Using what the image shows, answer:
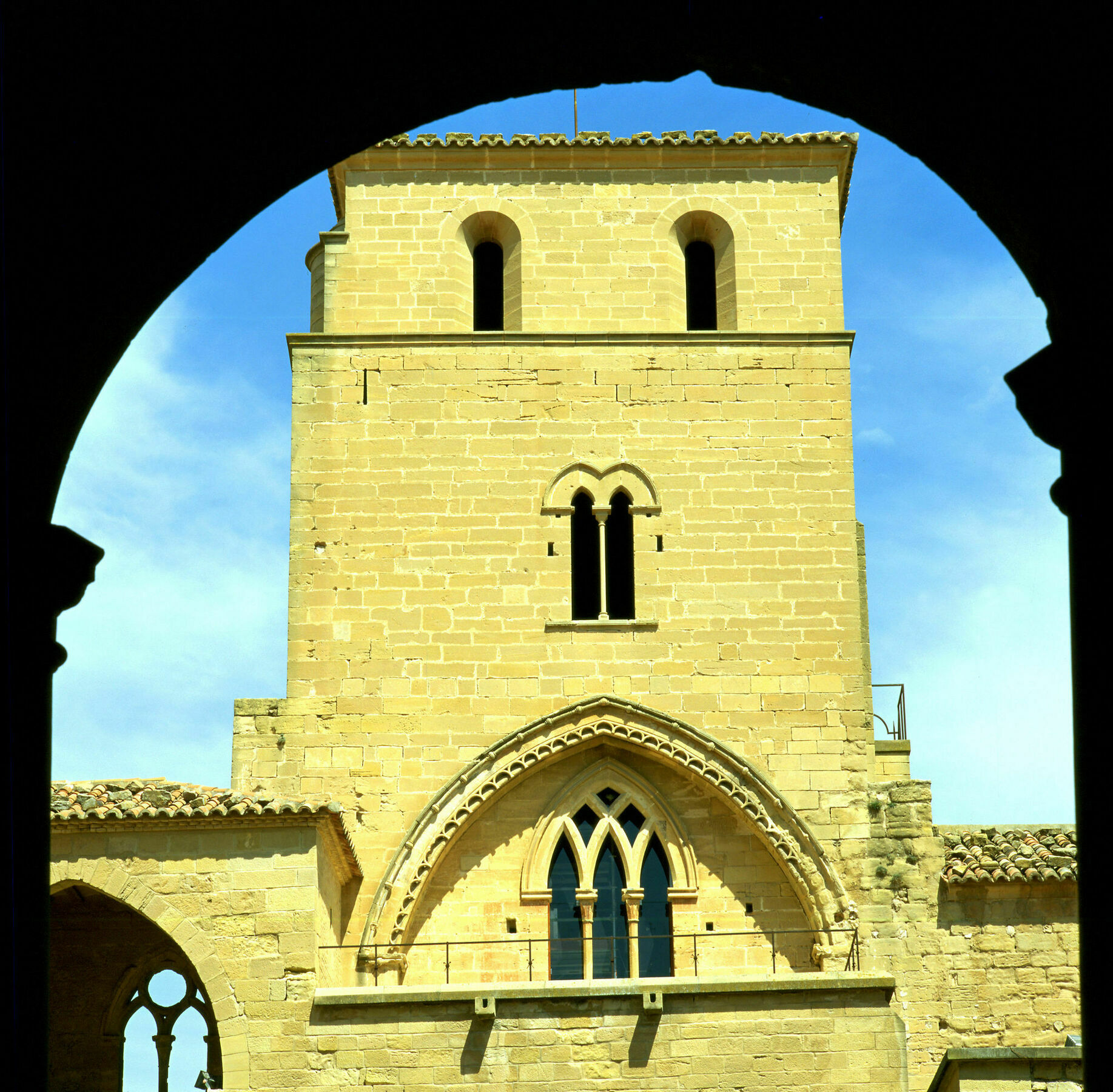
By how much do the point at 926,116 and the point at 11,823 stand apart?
356 centimetres

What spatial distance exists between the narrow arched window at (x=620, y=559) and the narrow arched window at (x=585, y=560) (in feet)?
0.48

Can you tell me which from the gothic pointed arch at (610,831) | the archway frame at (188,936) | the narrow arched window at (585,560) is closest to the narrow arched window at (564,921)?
the gothic pointed arch at (610,831)

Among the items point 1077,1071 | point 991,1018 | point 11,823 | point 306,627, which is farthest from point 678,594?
point 11,823

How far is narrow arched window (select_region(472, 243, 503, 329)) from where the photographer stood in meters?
22.8

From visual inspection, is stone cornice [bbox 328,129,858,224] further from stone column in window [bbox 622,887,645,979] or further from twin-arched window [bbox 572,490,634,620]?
stone column in window [bbox 622,887,645,979]

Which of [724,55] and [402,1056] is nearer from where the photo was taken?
[724,55]

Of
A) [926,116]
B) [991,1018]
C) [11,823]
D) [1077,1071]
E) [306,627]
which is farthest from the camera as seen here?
[306,627]

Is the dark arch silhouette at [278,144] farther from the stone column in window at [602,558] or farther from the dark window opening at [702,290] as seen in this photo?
the dark window opening at [702,290]

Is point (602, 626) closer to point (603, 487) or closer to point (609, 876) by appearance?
point (603, 487)

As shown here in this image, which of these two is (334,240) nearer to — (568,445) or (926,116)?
(568,445)

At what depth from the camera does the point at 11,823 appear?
18.0 ft

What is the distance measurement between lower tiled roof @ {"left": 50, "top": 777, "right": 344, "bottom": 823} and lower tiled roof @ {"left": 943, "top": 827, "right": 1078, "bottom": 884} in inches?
249

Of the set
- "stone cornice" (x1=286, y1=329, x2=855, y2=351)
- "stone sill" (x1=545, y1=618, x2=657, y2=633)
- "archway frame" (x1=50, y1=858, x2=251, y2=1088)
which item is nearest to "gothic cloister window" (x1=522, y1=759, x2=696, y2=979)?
"stone sill" (x1=545, y1=618, x2=657, y2=633)

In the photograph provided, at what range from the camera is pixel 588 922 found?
19.5 meters
